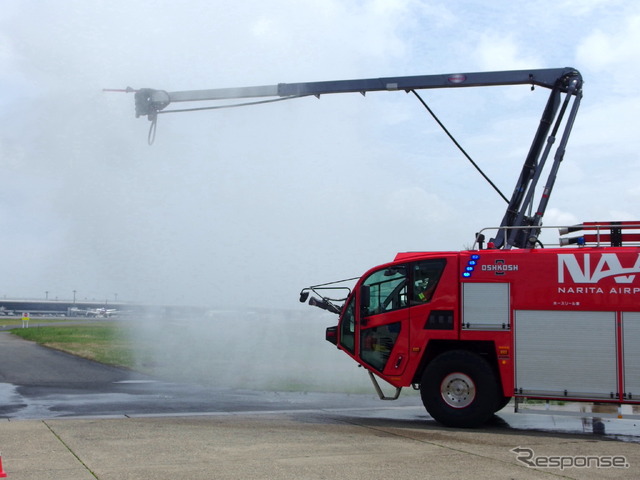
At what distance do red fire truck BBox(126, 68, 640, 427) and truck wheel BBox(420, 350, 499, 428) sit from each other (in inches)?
0.6

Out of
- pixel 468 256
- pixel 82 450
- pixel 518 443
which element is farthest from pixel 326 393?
pixel 82 450

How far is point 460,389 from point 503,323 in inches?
49.3

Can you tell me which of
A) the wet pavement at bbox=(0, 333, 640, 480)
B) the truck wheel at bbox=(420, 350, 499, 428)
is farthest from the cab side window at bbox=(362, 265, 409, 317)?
the wet pavement at bbox=(0, 333, 640, 480)

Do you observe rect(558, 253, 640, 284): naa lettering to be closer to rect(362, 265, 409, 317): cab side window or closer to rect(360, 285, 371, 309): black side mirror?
rect(362, 265, 409, 317): cab side window

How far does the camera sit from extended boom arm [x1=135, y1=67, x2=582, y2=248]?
43.4ft

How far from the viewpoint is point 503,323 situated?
444 inches

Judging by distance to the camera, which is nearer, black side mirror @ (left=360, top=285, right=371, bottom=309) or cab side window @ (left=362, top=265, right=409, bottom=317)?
cab side window @ (left=362, top=265, right=409, bottom=317)

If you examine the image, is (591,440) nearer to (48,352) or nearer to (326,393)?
(326,393)

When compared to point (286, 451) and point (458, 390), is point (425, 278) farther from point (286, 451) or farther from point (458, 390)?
point (286, 451)

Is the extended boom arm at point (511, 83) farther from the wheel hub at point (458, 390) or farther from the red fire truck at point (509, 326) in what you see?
the wheel hub at point (458, 390)

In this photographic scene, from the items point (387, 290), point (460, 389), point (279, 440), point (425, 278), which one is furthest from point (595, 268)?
point (279, 440)

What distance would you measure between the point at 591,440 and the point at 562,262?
8.75 ft

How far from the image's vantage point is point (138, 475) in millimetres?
7043

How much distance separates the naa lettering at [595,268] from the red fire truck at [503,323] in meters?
0.02
